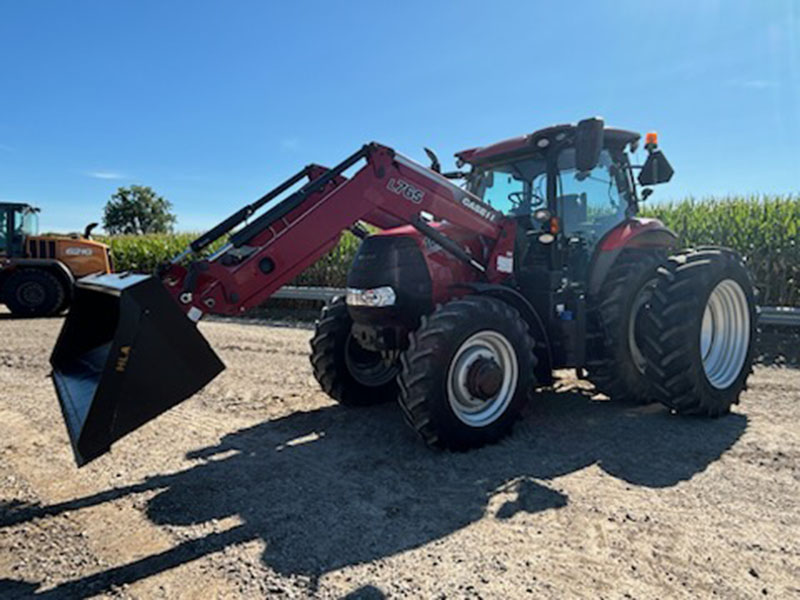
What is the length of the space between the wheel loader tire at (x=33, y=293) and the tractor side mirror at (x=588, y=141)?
12741mm

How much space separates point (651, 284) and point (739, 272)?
74cm

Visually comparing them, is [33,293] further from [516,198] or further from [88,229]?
[516,198]

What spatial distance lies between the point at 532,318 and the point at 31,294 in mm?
12595

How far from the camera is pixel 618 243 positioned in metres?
4.79

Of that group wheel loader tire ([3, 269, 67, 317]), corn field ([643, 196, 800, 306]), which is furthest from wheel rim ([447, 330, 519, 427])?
wheel loader tire ([3, 269, 67, 317])

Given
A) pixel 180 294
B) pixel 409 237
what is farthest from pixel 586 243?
pixel 180 294

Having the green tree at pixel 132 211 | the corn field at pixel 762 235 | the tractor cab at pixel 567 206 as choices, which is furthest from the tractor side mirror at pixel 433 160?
the green tree at pixel 132 211

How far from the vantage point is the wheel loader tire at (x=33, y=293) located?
1246 cm

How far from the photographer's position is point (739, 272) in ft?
15.7

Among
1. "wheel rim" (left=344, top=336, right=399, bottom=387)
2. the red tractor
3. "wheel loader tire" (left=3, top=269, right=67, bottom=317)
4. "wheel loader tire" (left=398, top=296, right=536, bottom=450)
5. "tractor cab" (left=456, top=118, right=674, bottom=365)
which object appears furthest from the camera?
"wheel loader tire" (left=3, top=269, right=67, bottom=317)

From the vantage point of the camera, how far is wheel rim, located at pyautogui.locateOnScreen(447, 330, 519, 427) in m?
3.76

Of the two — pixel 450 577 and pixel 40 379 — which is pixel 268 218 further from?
pixel 40 379

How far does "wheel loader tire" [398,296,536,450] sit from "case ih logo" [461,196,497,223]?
0.80 m

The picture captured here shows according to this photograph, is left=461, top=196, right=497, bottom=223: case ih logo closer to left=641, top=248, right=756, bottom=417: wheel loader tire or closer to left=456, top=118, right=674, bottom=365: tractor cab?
left=456, top=118, right=674, bottom=365: tractor cab
